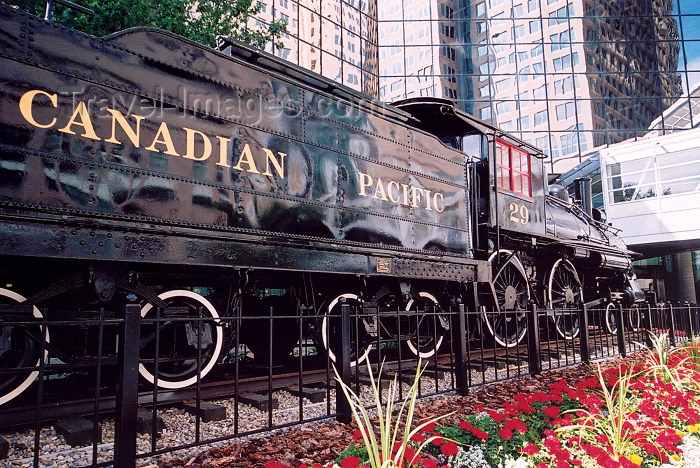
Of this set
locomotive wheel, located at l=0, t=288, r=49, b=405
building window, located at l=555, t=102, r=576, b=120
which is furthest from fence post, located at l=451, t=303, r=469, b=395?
building window, located at l=555, t=102, r=576, b=120

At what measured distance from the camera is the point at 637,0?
1423 inches

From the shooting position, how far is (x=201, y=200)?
436 centimetres

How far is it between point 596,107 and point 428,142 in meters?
32.2

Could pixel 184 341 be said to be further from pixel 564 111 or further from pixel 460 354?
pixel 564 111

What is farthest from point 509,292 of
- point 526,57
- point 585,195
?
point 526,57

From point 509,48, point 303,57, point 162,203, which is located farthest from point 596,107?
point 162,203

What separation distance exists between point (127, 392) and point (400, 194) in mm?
4300

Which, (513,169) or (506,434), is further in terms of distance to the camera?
(513,169)

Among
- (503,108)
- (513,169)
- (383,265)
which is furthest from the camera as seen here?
(503,108)

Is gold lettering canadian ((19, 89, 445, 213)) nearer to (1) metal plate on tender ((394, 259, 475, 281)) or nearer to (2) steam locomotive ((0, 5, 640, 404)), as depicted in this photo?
(2) steam locomotive ((0, 5, 640, 404))

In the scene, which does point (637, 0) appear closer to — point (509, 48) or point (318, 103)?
point (509, 48)

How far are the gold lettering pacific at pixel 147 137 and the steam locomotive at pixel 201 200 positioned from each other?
11 mm

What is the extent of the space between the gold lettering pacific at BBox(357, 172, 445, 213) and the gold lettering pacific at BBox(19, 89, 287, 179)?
1256 mm

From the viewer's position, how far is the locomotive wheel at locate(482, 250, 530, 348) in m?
8.32
